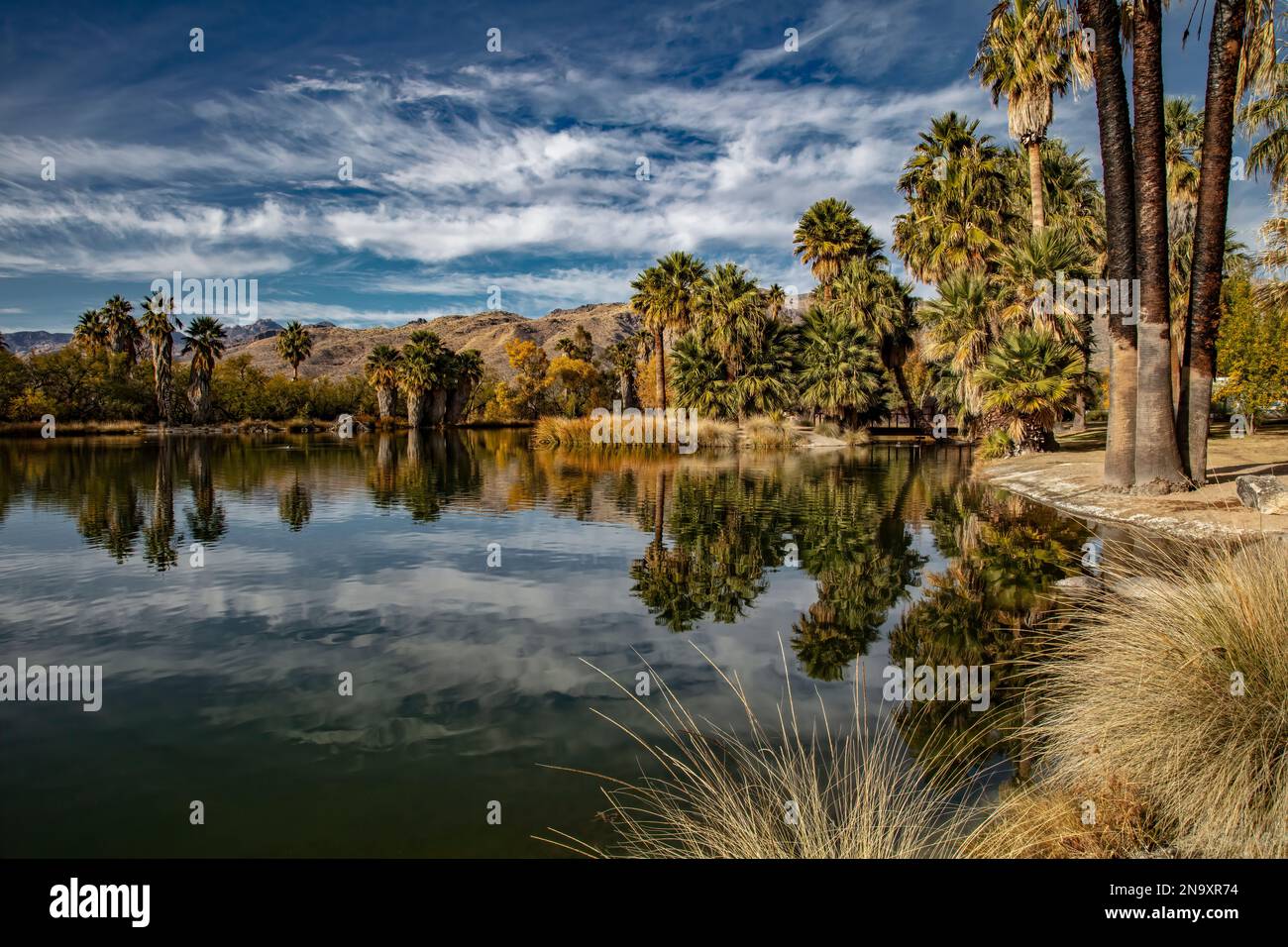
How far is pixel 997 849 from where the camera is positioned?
3943 mm

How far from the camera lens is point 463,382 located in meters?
98.5

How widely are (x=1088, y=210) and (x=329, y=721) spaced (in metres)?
52.1

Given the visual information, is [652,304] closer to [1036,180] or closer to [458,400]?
[1036,180]

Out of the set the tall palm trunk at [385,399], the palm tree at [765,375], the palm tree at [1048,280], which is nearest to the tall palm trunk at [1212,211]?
the palm tree at [1048,280]

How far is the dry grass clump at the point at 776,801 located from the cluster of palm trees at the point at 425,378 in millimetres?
89618

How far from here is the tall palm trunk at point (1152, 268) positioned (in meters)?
15.6

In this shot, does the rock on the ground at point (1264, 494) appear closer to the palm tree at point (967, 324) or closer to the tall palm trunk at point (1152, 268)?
the tall palm trunk at point (1152, 268)

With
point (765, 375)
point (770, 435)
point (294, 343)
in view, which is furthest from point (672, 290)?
point (294, 343)

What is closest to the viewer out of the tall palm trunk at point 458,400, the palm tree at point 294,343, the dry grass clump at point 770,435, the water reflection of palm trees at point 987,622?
the water reflection of palm trees at point 987,622

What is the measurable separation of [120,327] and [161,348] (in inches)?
381

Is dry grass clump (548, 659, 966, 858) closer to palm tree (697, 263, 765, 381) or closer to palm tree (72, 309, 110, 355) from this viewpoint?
palm tree (697, 263, 765, 381)

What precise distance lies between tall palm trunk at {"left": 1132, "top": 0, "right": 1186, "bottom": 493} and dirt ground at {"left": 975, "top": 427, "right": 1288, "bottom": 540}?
2.96 feet
